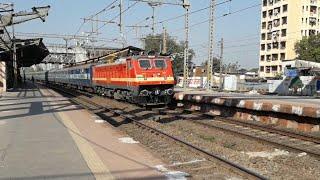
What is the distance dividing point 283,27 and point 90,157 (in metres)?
102

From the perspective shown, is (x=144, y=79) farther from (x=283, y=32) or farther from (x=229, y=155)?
(x=283, y=32)

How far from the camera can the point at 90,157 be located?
33.2ft

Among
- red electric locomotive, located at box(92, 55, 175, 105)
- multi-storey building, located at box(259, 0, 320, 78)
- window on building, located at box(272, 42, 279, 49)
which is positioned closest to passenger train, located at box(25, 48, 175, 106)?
red electric locomotive, located at box(92, 55, 175, 105)

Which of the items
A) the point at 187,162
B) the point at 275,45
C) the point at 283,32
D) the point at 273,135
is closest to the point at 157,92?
the point at 273,135

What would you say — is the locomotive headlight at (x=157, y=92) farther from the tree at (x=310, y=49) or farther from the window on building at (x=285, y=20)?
the window on building at (x=285, y=20)

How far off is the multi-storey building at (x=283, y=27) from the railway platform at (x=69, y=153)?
91.9 metres

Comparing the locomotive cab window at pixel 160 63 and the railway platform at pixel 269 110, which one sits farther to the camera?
the locomotive cab window at pixel 160 63

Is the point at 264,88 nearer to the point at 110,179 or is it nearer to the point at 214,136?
the point at 214,136

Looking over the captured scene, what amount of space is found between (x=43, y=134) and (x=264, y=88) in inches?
1661

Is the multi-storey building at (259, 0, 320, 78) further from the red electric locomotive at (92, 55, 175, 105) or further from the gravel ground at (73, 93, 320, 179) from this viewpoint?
the gravel ground at (73, 93, 320, 179)

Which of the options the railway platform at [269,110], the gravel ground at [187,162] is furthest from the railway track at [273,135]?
the gravel ground at [187,162]

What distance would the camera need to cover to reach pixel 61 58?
98562mm

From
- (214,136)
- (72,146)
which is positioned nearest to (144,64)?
(214,136)

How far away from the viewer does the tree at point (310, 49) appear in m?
87.6
